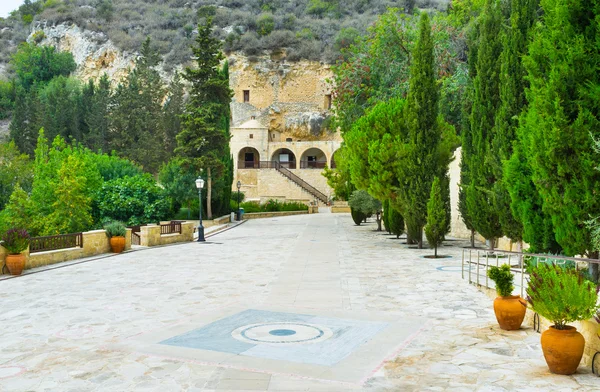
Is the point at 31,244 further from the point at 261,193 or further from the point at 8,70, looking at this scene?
the point at 8,70

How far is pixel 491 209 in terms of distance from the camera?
50.2ft

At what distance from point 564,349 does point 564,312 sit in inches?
15.0

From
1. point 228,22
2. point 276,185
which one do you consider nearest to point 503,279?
point 276,185

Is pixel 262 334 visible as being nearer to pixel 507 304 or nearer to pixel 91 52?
pixel 507 304

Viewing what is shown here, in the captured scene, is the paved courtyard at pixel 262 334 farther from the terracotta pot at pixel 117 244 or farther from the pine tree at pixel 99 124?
the pine tree at pixel 99 124

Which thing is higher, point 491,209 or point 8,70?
point 8,70

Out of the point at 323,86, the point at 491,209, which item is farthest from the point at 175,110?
the point at 491,209

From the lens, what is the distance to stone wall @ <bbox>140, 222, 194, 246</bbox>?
21219mm

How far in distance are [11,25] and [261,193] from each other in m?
78.0

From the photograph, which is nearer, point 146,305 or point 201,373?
point 201,373

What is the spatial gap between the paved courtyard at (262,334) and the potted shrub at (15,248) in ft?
1.45

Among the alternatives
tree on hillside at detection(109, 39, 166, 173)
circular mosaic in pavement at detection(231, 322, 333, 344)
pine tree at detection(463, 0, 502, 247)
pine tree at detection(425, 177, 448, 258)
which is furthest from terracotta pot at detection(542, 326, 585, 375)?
tree on hillside at detection(109, 39, 166, 173)

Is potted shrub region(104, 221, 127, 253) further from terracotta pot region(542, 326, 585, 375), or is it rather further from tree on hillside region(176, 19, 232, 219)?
terracotta pot region(542, 326, 585, 375)

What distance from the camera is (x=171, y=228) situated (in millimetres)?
23344
